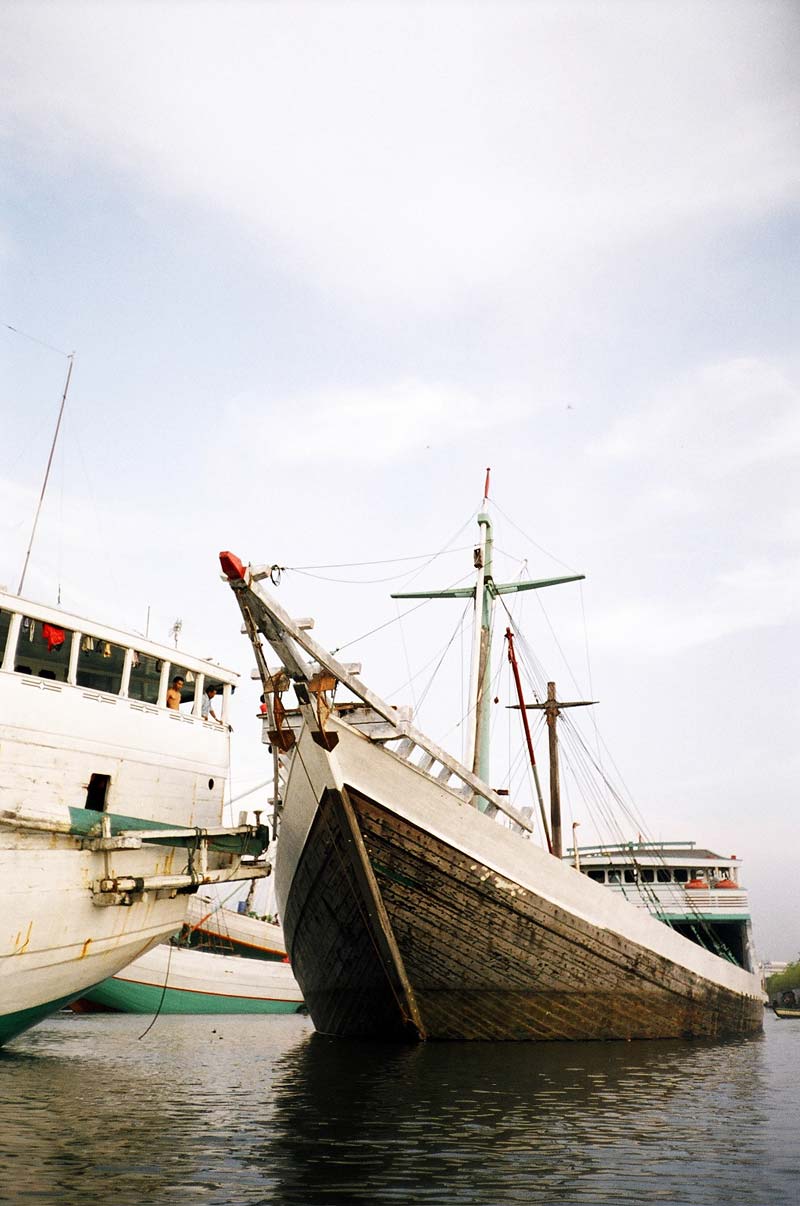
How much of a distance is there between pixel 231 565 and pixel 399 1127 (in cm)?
821

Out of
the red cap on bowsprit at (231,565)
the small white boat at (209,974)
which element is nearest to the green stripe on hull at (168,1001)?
the small white boat at (209,974)

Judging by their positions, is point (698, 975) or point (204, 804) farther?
point (698, 975)

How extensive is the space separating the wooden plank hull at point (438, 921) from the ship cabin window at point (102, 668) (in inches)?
155

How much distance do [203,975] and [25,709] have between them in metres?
23.7

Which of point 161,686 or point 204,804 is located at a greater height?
point 161,686

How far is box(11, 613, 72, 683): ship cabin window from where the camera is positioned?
15289 mm

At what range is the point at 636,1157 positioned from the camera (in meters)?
7.93

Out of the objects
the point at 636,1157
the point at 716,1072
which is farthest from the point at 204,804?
the point at 636,1157

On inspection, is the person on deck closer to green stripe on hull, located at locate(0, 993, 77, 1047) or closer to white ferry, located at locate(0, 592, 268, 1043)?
white ferry, located at locate(0, 592, 268, 1043)

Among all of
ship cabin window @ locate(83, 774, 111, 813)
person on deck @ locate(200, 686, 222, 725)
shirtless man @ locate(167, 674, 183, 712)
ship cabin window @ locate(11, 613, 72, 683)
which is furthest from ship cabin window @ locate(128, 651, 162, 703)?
ship cabin window @ locate(83, 774, 111, 813)

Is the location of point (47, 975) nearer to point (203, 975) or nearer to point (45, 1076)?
point (45, 1076)

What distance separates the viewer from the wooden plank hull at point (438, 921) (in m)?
15.4

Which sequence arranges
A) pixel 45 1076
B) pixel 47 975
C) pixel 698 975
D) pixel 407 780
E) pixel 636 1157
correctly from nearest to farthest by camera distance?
pixel 636 1157
pixel 45 1076
pixel 47 975
pixel 407 780
pixel 698 975

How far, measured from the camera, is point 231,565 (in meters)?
14.0
